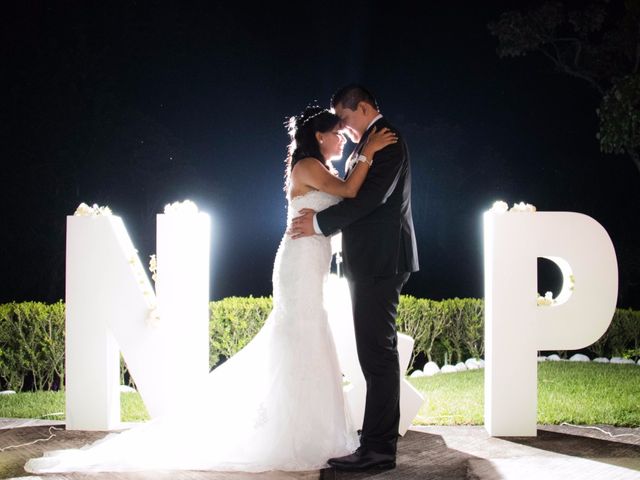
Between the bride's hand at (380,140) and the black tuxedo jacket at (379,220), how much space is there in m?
0.03

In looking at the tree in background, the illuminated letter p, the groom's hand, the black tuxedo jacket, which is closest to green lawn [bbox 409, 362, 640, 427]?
the illuminated letter p

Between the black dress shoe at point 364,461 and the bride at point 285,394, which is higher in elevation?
the bride at point 285,394

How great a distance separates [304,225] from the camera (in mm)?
4855

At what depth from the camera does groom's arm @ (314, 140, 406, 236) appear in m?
4.61

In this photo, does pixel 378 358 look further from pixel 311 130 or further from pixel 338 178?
pixel 311 130

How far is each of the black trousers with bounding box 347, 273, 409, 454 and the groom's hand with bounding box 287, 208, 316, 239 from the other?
16.7 inches

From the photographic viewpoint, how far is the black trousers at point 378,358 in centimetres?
464

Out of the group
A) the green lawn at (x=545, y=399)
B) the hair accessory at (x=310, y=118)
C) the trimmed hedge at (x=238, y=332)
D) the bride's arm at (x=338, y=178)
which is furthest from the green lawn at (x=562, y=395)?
the hair accessory at (x=310, y=118)

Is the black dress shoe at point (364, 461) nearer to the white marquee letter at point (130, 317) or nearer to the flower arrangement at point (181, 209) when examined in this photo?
the white marquee letter at point (130, 317)

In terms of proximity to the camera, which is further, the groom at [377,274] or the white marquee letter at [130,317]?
the white marquee letter at [130,317]

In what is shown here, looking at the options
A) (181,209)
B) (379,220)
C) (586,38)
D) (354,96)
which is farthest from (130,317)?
(586,38)

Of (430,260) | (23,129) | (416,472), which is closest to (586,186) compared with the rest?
(430,260)

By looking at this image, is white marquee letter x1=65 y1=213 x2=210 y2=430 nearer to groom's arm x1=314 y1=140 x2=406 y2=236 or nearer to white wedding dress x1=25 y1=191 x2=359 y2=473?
white wedding dress x1=25 y1=191 x2=359 y2=473

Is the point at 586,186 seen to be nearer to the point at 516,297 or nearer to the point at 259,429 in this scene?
the point at 516,297
